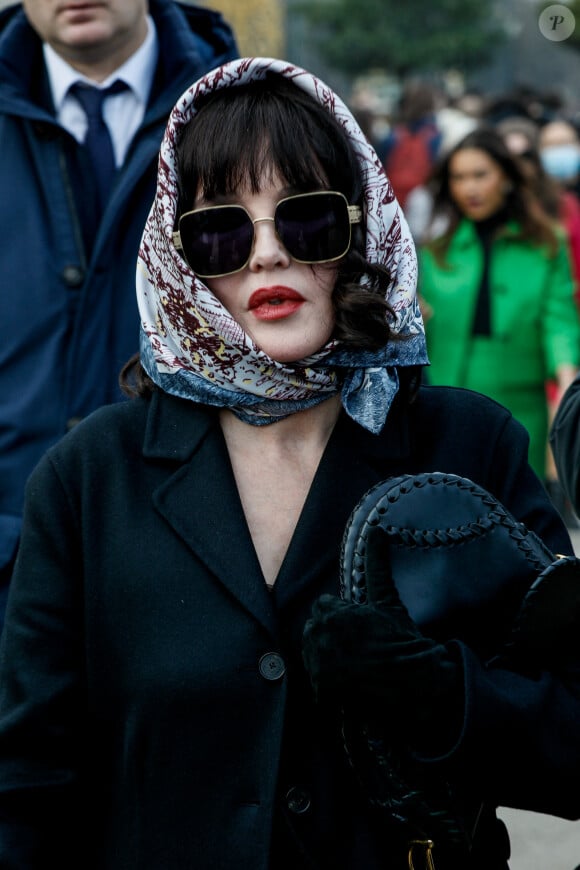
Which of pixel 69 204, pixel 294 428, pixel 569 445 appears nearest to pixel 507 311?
pixel 69 204

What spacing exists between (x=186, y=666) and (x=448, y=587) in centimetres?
45

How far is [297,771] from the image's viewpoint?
2107 mm

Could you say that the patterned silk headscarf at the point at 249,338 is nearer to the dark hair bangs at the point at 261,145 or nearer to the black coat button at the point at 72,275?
the dark hair bangs at the point at 261,145

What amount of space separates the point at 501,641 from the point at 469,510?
0.21 meters

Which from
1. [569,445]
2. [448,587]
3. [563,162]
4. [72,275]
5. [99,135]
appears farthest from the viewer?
[563,162]

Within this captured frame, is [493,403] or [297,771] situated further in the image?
[493,403]

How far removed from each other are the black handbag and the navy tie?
146 centimetres

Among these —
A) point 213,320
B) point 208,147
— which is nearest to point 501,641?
point 213,320

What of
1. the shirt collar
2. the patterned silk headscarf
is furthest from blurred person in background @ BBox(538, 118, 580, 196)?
the patterned silk headscarf

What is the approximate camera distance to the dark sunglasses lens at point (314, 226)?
7.22ft

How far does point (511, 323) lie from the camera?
5.66m

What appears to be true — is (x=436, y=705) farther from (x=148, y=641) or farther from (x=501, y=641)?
(x=148, y=641)

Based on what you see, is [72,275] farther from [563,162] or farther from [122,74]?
[563,162]

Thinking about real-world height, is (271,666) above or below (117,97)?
below
